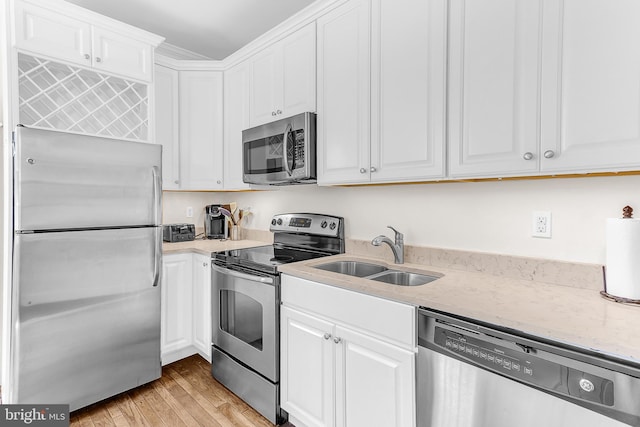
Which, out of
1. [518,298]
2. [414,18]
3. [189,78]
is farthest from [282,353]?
[189,78]

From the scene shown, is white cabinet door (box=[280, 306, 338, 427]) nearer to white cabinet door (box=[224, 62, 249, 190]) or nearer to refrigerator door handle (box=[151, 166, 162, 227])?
refrigerator door handle (box=[151, 166, 162, 227])

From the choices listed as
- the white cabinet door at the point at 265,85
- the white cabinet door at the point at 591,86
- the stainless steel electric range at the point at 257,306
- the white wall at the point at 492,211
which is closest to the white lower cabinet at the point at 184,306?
the stainless steel electric range at the point at 257,306

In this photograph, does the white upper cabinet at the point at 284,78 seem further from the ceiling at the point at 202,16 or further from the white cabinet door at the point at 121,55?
the white cabinet door at the point at 121,55

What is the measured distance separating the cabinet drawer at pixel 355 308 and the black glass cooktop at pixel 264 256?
0.59 feet

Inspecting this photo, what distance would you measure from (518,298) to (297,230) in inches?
61.7

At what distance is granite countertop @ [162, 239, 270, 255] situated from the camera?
7.97 ft

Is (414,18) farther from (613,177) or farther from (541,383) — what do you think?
(541,383)

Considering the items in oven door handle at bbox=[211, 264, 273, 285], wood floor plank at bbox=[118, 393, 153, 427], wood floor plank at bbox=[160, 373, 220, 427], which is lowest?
wood floor plank at bbox=[118, 393, 153, 427]

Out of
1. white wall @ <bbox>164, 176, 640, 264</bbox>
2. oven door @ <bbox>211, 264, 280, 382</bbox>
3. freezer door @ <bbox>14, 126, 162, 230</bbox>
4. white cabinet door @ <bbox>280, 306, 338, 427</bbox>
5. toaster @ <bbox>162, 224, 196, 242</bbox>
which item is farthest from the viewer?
toaster @ <bbox>162, 224, 196, 242</bbox>

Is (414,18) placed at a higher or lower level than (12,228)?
higher

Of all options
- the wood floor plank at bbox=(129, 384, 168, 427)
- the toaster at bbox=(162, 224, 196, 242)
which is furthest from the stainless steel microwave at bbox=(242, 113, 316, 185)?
the wood floor plank at bbox=(129, 384, 168, 427)

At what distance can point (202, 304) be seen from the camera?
2.44 m

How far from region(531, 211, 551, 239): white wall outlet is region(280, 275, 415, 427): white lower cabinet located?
2.44 feet

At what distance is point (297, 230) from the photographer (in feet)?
8.16
